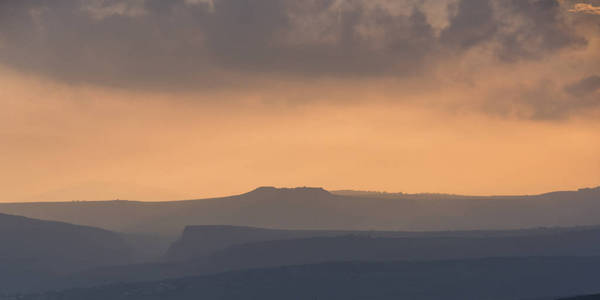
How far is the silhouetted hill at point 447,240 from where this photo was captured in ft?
579

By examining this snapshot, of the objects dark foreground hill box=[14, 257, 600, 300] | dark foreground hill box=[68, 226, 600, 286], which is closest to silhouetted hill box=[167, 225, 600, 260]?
→ dark foreground hill box=[68, 226, 600, 286]

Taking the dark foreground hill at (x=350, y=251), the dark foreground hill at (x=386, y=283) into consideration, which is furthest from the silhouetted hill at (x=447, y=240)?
the dark foreground hill at (x=386, y=283)

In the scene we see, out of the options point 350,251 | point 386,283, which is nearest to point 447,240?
point 350,251

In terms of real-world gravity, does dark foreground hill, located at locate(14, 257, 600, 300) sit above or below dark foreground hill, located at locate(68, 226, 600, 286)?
below

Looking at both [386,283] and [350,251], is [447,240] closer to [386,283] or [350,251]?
[350,251]

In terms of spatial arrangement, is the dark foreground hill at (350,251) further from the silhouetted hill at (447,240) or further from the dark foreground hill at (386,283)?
the dark foreground hill at (386,283)

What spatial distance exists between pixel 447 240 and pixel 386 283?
30.0 meters

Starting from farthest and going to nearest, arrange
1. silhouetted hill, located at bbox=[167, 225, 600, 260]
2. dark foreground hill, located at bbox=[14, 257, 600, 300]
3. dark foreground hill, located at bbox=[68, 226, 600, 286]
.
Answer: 1. silhouetted hill, located at bbox=[167, 225, 600, 260]
2. dark foreground hill, located at bbox=[68, 226, 600, 286]
3. dark foreground hill, located at bbox=[14, 257, 600, 300]

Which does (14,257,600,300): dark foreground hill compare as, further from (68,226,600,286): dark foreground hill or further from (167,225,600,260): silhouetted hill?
(167,225,600,260): silhouetted hill

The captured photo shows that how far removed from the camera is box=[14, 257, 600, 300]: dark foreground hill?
15062 cm

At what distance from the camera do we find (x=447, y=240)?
18162 cm

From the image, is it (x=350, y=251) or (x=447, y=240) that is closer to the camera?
(x=350, y=251)

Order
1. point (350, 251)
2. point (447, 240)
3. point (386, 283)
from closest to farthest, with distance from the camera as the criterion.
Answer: point (386, 283)
point (350, 251)
point (447, 240)

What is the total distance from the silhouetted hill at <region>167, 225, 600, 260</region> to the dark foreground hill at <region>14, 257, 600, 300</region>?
11.0 meters
